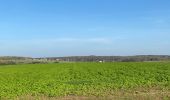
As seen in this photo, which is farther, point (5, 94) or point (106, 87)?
point (106, 87)

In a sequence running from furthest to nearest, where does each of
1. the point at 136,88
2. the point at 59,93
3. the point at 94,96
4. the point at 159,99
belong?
the point at 136,88
the point at 59,93
the point at 94,96
the point at 159,99

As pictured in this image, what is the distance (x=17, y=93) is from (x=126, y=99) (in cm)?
633

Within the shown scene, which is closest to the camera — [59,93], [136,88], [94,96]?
[94,96]

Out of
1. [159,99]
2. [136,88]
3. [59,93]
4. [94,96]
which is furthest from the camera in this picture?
[136,88]

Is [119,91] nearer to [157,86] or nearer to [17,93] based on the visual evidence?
[157,86]

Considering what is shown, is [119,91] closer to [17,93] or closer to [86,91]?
[86,91]

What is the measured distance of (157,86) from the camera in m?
23.8

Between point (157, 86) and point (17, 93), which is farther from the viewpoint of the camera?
point (157, 86)

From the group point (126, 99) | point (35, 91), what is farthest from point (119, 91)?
point (35, 91)

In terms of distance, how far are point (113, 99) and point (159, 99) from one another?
201 cm

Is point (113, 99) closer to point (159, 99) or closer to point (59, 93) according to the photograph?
point (159, 99)

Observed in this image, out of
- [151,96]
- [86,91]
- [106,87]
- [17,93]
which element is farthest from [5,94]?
[151,96]

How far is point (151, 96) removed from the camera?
1920 cm

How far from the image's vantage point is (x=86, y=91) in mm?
21797
